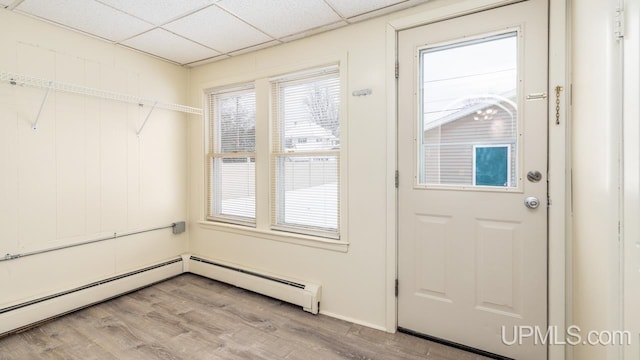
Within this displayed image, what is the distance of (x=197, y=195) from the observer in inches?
142

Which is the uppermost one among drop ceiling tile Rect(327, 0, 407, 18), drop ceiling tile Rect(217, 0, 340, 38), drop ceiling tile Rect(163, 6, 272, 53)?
drop ceiling tile Rect(163, 6, 272, 53)

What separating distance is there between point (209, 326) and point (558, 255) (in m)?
2.55

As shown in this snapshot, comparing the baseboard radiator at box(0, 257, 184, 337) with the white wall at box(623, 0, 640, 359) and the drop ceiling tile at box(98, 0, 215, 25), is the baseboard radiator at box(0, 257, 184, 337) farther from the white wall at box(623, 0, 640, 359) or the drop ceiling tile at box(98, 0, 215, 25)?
the white wall at box(623, 0, 640, 359)

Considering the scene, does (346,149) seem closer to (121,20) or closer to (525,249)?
(525,249)

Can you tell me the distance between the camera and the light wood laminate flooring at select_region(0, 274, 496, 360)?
6.75 feet

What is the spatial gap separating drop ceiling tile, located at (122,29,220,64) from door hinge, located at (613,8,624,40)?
300 cm

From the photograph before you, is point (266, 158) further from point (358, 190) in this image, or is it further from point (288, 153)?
point (358, 190)

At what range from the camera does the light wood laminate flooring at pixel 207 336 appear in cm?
206

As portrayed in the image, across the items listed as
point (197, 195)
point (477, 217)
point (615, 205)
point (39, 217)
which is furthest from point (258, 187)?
point (615, 205)

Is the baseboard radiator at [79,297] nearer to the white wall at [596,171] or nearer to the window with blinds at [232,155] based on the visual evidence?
the window with blinds at [232,155]

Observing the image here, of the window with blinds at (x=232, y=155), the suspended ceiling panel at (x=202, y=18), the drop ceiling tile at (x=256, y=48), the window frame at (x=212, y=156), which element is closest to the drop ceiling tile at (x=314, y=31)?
the suspended ceiling panel at (x=202, y=18)

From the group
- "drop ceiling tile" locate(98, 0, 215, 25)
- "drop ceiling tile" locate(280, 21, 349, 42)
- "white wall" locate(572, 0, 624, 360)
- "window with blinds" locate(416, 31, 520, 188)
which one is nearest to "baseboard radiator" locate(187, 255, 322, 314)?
"window with blinds" locate(416, 31, 520, 188)

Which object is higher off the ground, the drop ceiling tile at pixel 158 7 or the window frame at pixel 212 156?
the drop ceiling tile at pixel 158 7

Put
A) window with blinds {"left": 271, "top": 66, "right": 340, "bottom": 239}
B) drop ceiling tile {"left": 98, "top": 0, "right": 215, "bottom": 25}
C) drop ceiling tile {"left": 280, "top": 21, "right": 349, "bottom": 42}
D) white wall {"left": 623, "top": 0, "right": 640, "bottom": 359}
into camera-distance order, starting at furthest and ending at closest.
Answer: window with blinds {"left": 271, "top": 66, "right": 340, "bottom": 239} → drop ceiling tile {"left": 280, "top": 21, "right": 349, "bottom": 42} → drop ceiling tile {"left": 98, "top": 0, "right": 215, "bottom": 25} → white wall {"left": 623, "top": 0, "right": 640, "bottom": 359}
